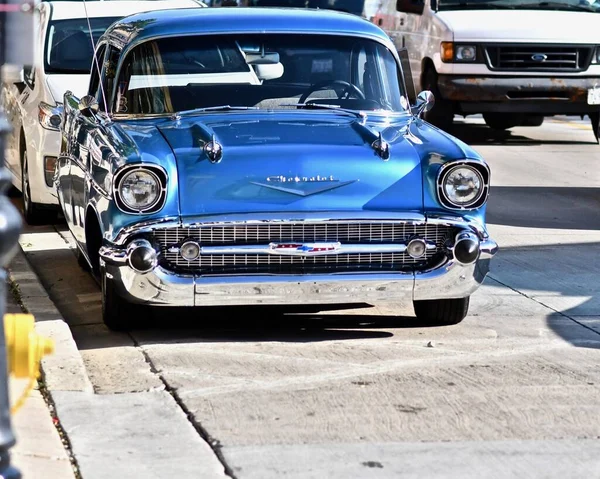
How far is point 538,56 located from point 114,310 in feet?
31.6

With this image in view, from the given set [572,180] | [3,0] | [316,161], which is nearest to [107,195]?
[316,161]

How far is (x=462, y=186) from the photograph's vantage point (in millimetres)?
6941

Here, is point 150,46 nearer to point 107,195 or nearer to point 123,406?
point 107,195

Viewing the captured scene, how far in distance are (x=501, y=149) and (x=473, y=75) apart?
97 centimetres

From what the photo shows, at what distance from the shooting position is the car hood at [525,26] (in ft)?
51.6

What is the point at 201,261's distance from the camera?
22.0 feet

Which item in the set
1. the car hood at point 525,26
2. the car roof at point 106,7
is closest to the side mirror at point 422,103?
the car roof at point 106,7

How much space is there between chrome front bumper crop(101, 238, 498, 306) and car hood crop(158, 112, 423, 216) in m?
0.32

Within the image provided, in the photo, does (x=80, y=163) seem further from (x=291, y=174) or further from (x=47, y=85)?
(x=47, y=85)

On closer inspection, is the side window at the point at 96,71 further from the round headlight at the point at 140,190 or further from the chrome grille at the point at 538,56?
the chrome grille at the point at 538,56

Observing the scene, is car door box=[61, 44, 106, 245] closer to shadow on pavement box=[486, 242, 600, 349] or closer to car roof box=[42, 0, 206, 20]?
shadow on pavement box=[486, 242, 600, 349]

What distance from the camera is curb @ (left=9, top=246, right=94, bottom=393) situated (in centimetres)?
610

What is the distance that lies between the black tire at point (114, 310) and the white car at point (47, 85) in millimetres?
2652

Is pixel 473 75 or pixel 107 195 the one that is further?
pixel 473 75
